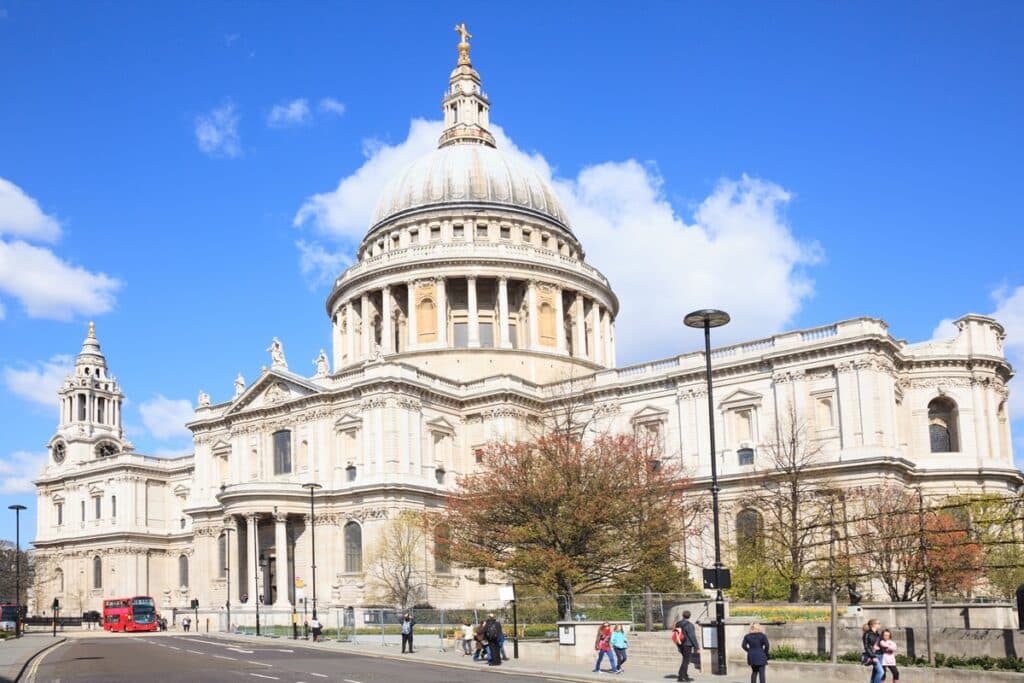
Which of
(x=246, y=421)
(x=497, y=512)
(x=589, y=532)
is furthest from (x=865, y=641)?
(x=246, y=421)

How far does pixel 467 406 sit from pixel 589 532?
33786mm

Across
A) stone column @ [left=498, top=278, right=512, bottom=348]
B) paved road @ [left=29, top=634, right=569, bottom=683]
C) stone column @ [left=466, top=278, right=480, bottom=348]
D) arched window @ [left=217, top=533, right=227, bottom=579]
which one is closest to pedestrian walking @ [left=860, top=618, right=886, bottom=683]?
paved road @ [left=29, top=634, right=569, bottom=683]

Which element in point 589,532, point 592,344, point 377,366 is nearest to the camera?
point 589,532

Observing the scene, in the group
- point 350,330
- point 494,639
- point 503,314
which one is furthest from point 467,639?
point 350,330

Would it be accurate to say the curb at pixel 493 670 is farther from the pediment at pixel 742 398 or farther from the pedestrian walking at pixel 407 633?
the pediment at pixel 742 398

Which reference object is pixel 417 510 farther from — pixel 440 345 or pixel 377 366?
pixel 440 345

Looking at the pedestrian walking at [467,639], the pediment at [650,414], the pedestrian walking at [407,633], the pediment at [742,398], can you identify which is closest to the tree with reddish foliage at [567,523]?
the pedestrian walking at [467,639]

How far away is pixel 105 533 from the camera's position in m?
104

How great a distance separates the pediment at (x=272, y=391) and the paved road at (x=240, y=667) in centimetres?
2805

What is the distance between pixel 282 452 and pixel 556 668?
46.0 metres

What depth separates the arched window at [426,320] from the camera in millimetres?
87812

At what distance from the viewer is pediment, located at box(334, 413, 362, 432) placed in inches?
2889

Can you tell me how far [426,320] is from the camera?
88375 mm

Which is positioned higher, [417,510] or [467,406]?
[467,406]
